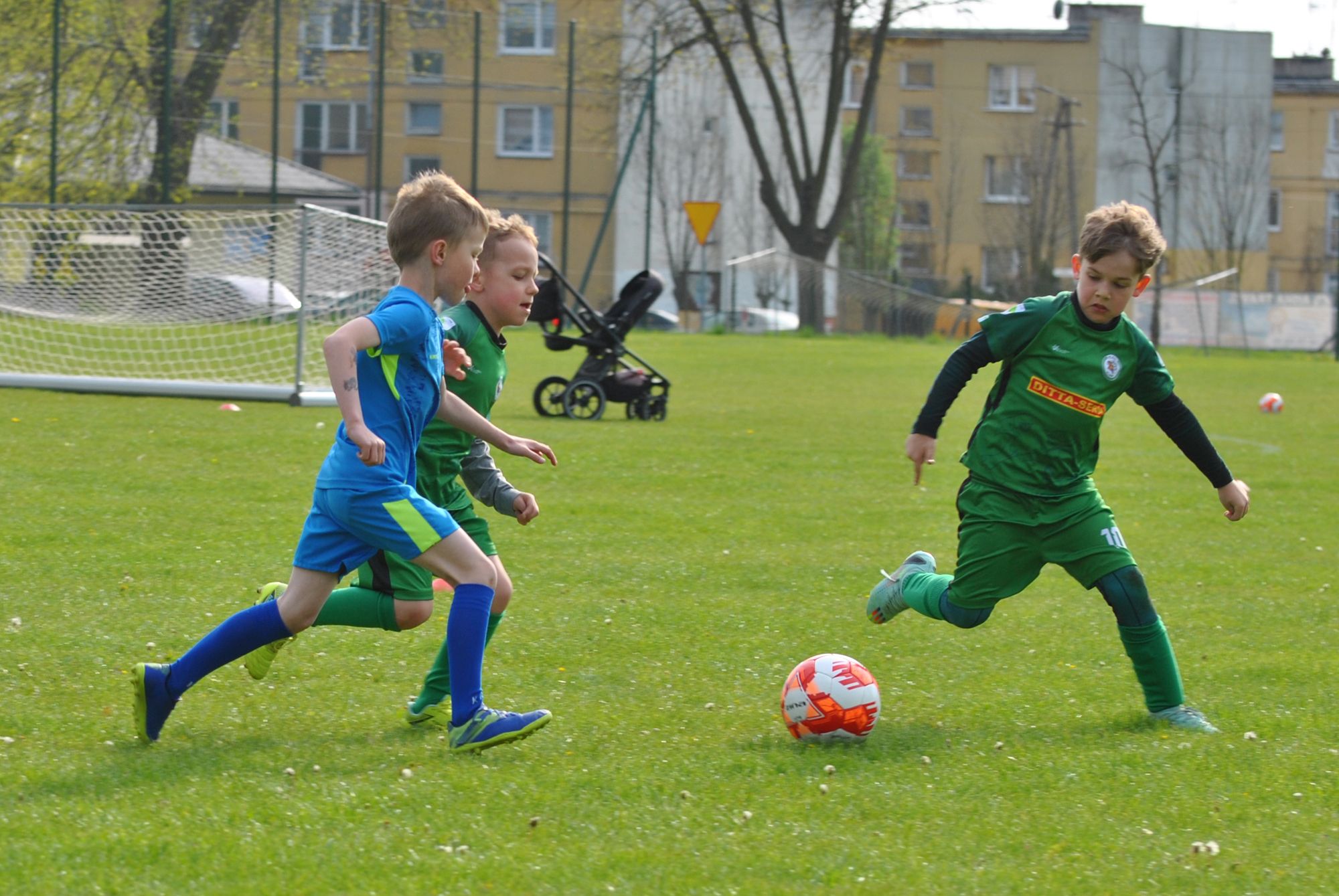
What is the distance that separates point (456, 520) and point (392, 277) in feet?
40.1

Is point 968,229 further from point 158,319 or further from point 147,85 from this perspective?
point 158,319

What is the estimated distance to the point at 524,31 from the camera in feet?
109

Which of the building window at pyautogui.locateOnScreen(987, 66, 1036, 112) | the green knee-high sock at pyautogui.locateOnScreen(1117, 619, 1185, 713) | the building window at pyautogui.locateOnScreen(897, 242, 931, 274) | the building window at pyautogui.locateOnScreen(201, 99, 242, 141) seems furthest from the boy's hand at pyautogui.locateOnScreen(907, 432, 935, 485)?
the building window at pyautogui.locateOnScreen(987, 66, 1036, 112)

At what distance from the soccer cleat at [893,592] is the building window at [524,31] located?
Answer: 27.9m

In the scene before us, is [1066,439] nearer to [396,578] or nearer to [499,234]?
[499,234]

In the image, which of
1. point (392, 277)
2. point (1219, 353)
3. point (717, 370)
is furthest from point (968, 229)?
point (392, 277)

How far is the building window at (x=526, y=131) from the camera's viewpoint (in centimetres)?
3189

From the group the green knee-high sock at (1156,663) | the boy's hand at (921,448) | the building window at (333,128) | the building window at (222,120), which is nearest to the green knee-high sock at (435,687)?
the boy's hand at (921,448)

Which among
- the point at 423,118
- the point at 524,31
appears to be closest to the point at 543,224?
the point at 524,31

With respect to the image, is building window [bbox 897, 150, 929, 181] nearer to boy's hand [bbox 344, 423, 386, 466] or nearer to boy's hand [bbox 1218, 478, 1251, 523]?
boy's hand [bbox 1218, 478, 1251, 523]

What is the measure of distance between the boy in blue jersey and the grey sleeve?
0.51 m

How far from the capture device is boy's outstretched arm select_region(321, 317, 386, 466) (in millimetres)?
3832

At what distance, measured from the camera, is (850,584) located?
277 inches

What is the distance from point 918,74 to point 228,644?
57.9 metres
